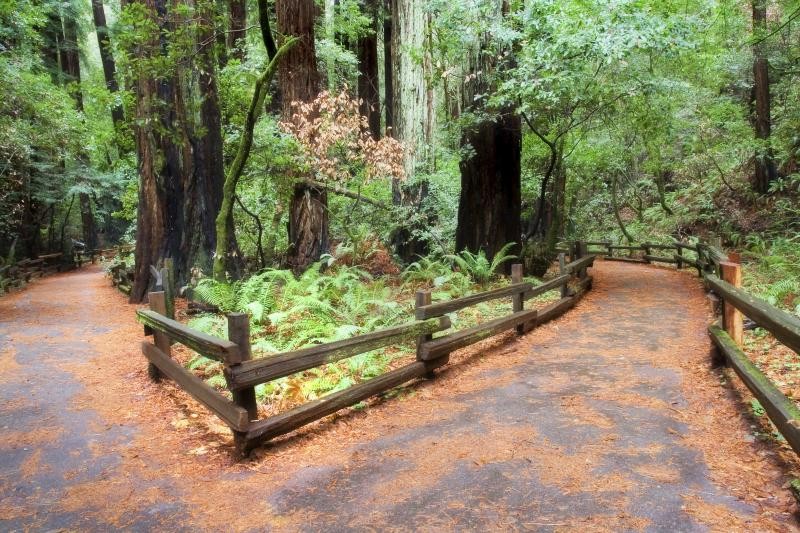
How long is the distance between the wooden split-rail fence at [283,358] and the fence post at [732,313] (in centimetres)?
299

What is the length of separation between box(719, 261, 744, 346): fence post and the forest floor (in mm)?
549

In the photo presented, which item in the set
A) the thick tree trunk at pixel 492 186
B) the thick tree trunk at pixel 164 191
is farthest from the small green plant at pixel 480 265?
the thick tree trunk at pixel 164 191

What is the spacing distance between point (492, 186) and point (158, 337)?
28.2ft

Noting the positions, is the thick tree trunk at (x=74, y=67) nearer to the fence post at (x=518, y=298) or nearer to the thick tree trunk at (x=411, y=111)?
the thick tree trunk at (x=411, y=111)

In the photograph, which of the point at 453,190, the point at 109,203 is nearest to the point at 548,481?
the point at 453,190

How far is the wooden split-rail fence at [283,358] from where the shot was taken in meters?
4.65

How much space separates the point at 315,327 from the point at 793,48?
17.9 meters

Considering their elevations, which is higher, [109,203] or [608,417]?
[109,203]

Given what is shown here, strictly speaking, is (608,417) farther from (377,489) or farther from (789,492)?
(377,489)

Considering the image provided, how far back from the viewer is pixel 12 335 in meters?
10.3

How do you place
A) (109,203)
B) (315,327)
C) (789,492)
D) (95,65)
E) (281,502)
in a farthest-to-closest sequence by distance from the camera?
1. (95,65)
2. (109,203)
3. (315,327)
4. (281,502)
5. (789,492)

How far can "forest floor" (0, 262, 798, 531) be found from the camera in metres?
3.62

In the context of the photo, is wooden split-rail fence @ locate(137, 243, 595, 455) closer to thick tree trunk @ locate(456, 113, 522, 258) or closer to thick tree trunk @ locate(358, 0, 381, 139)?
thick tree trunk @ locate(456, 113, 522, 258)

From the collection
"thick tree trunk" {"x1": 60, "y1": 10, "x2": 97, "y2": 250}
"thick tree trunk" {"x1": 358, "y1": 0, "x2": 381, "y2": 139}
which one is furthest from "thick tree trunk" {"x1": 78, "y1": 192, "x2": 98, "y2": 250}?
"thick tree trunk" {"x1": 358, "y1": 0, "x2": 381, "y2": 139}
